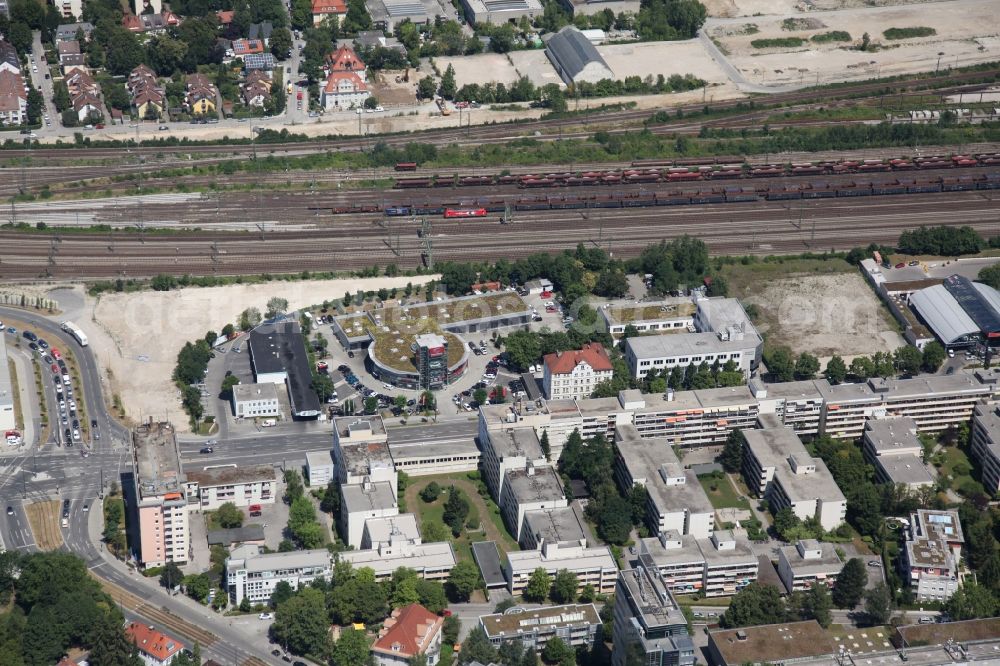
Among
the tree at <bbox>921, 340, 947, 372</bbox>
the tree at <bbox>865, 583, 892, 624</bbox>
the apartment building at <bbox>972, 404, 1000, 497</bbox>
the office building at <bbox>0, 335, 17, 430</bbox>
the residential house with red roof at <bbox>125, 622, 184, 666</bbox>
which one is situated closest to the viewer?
the residential house with red roof at <bbox>125, 622, 184, 666</bbox>

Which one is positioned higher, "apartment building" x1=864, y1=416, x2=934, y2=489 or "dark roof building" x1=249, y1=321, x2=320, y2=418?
"dark roof building" x1=249, y1=321, x2=320, y2=418

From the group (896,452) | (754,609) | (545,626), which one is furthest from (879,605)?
(545,626)

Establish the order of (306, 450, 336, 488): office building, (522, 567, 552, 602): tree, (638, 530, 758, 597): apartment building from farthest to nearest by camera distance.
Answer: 1. (306, 450, 336, 488): office building
2. (638, 530, 758, 597): apartment building
3. (522, 567, 552, 602): tree

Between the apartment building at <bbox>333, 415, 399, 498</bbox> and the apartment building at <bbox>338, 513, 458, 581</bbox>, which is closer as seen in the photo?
the apartment building at <bbox>338, 513, 458, 581</bbox>

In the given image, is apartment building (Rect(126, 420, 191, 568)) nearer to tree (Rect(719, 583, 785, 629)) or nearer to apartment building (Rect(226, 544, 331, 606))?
apartment building (Rect(226, 544, 331, 606))

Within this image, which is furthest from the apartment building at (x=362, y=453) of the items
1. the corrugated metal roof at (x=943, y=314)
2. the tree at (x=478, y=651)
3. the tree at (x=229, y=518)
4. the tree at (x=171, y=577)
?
the corrugated metal roof at (x=943, y=314)

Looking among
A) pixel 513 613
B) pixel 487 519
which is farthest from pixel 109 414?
pixel 513 613

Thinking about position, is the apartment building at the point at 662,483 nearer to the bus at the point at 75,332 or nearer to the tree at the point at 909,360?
the tree at the point at 909,360

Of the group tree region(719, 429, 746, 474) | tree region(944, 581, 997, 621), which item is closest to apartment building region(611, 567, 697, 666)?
tree region(944, 581, 997, 621)
